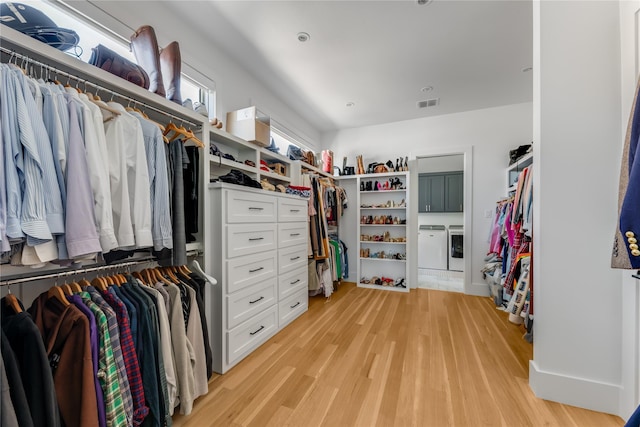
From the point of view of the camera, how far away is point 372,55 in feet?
7.59

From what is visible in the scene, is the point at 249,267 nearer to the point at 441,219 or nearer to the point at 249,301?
the point at 249,301

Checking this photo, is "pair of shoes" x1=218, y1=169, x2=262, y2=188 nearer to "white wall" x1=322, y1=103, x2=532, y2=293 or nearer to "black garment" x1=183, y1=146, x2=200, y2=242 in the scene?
"black garment" x1=183, y1=146, x2=200, y2=242

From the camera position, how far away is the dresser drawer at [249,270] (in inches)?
64.4

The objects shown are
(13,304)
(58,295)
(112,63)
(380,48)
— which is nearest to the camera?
(13,304)

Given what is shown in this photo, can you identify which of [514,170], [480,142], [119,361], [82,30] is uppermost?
[82,30]

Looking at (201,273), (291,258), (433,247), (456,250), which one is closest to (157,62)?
(201,273)

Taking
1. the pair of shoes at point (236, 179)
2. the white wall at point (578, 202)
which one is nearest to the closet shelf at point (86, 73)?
the pair of shoes at point (236, 179)

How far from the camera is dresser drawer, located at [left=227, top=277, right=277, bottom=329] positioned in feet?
5.36

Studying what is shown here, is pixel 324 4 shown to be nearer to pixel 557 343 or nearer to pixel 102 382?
pixel 102 382

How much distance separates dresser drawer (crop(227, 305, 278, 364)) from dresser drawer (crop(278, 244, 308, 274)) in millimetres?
357

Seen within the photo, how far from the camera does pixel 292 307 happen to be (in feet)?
7.82

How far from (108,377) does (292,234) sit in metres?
1.64

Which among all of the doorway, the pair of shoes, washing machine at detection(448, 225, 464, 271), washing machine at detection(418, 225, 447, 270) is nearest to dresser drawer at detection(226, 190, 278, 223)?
the pair of shoes

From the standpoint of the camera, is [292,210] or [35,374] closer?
[35,374]
